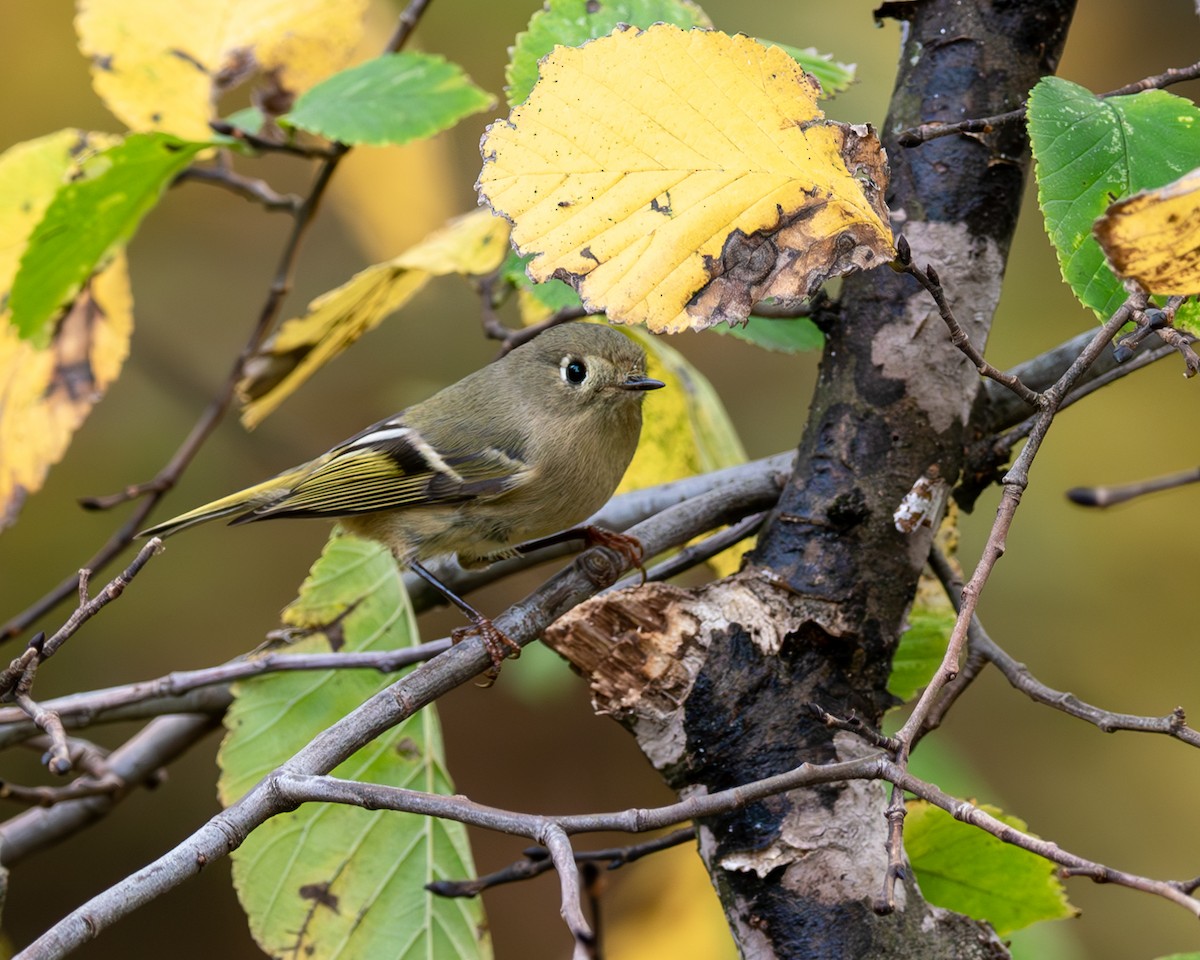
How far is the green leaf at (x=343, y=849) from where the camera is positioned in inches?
46.5

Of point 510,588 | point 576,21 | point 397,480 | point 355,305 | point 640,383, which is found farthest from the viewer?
point 510,588

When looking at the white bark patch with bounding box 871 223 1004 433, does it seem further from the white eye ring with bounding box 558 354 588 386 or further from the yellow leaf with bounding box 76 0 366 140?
the yellow leaf with bounding box 76 0 366 140

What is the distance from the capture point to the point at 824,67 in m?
1.25

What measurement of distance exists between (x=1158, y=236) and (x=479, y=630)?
31.4 inches

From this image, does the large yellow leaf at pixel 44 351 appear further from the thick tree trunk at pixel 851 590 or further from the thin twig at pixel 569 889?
the thin twig at pixel 569 889

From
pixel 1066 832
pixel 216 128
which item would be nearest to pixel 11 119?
pixel 216 128

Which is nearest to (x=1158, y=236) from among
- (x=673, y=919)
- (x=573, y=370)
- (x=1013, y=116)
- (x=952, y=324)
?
(x=952, y=324)

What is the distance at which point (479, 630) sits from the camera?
1222 mm

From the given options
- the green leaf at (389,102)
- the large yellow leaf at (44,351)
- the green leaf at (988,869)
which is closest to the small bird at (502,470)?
the large yellow leaf at (44,351)

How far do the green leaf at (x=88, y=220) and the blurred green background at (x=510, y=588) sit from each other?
3.60 feet

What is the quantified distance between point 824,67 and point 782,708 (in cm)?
70

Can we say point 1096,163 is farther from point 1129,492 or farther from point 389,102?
point 389,102

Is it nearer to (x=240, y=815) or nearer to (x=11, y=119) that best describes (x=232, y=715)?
(x=240, y=815)

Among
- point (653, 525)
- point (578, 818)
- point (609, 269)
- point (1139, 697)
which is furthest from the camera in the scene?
point (1139, 697)
